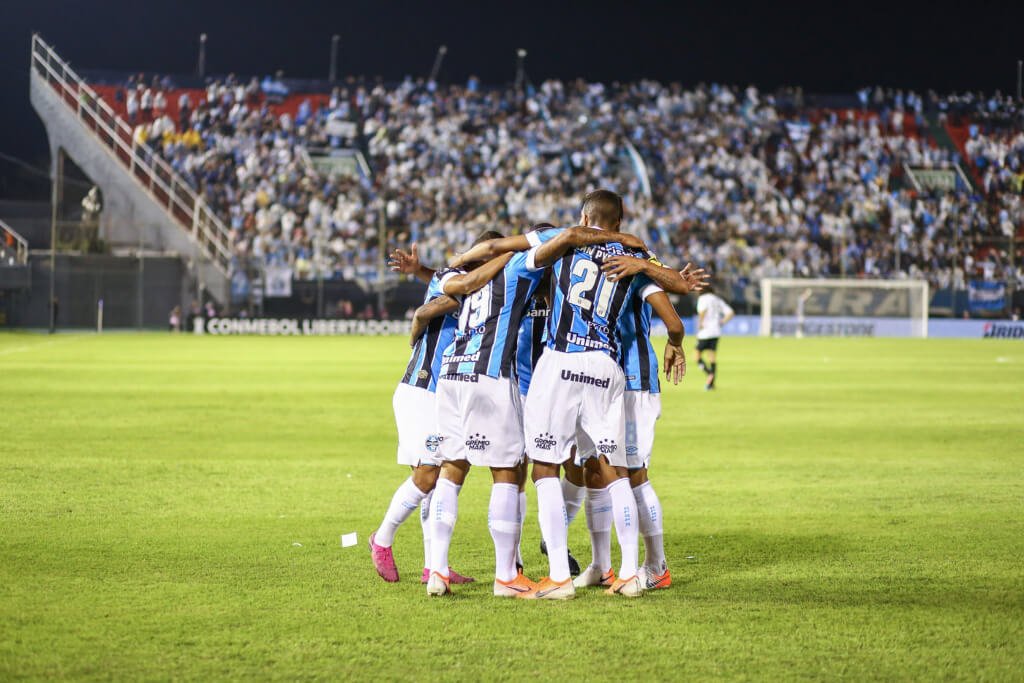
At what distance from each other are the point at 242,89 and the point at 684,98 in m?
21.6

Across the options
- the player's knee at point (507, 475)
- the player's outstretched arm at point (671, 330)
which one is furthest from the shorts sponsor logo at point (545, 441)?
the player's outstretched arm at point (671, 330)

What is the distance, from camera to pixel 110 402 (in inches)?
743

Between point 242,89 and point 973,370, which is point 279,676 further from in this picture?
point 242,89

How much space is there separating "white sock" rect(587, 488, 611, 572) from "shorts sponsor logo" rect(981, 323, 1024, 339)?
46407 mm

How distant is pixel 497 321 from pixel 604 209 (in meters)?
0.89

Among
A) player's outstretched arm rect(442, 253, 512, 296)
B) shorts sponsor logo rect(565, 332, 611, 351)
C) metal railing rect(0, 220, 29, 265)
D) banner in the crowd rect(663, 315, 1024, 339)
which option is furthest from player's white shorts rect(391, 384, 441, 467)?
metal railing rect(0, 220, 29, 265)

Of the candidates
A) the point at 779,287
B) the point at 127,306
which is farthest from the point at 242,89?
the point at 779,287

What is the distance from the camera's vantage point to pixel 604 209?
22.6ft

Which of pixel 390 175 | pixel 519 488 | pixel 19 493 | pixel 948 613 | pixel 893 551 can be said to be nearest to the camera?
pixel 948 613

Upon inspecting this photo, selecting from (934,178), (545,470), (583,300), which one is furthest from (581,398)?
(934,178)

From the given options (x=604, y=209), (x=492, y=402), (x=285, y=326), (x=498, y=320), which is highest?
(x=604, y=209)

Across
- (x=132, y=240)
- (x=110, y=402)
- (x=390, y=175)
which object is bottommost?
(x=110, y=402)

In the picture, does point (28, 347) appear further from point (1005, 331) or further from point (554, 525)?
point (1005, 331)

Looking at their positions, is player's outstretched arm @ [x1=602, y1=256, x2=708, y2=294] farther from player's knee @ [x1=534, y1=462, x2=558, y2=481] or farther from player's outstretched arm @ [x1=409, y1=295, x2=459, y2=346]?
player's knee @ [x1=534, y1=462, x2=558, y2=481]
